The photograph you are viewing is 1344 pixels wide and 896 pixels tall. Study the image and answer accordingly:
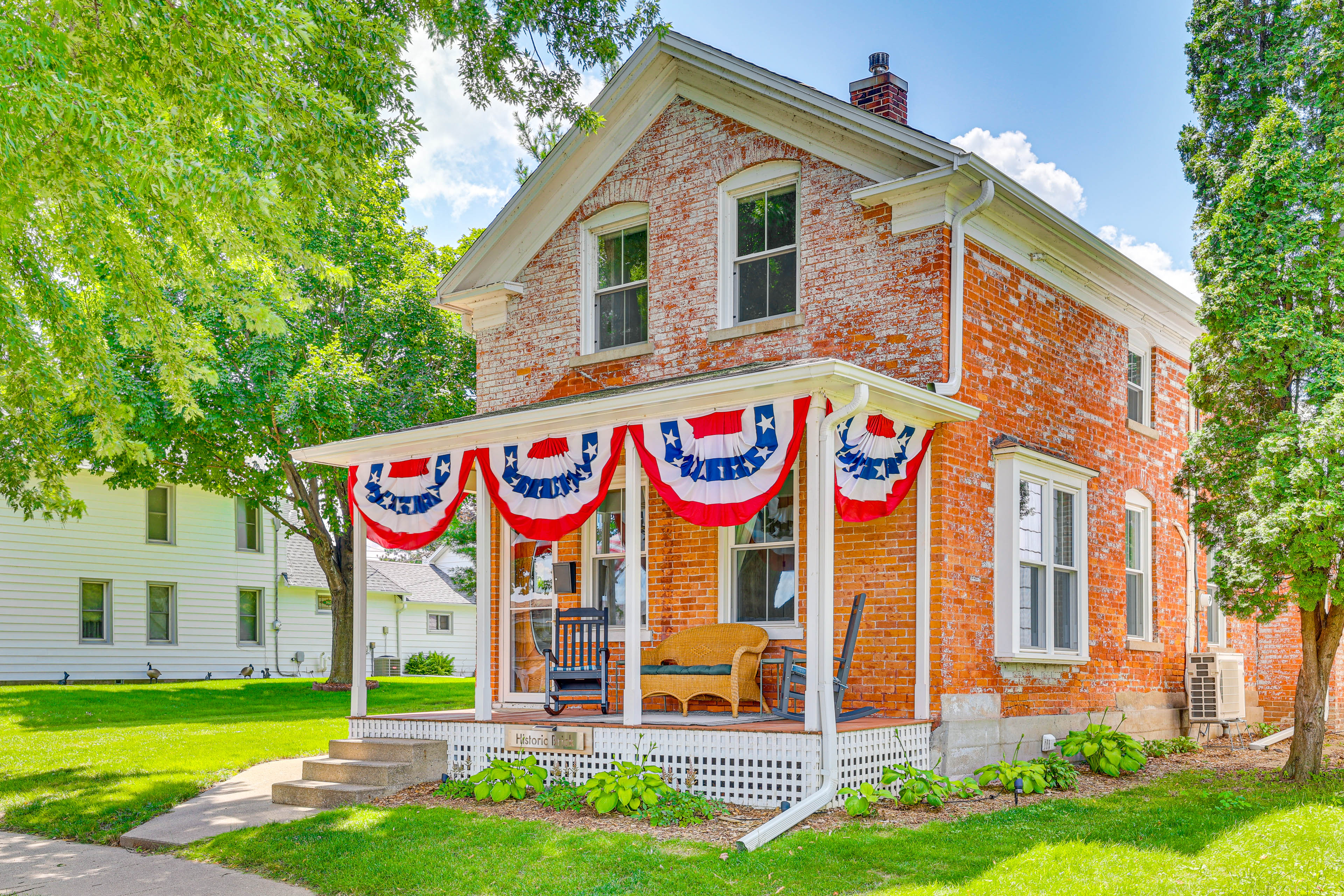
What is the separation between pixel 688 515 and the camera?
8.88 m

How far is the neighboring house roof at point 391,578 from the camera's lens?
29.3m

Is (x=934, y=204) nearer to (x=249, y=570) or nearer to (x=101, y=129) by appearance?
(x=101, y=129)

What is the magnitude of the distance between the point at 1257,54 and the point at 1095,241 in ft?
7.71

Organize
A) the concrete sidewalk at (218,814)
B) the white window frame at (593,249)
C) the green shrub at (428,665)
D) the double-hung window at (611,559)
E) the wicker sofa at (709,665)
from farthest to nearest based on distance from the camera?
the green shrub at (428,665), the white window frame at (593,249), the double-hung window at (611,559), the wicker sofa at (709,665), the concrete sidewalk at (218,814)

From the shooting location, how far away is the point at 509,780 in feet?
30.3

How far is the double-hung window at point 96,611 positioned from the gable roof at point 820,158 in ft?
50.1

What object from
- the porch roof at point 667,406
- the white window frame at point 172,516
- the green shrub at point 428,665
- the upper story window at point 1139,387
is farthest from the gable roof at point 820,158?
the green shrub at point 428,665

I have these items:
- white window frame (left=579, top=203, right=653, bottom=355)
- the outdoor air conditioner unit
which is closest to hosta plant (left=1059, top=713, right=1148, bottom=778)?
the outdoor air conditioner unit

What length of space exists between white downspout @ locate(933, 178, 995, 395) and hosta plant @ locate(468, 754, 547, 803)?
470cm

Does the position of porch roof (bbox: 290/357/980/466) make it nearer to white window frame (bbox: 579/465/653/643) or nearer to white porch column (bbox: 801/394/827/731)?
white porch column (bbox: 801/394/827/731)

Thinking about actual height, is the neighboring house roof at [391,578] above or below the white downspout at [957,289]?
below

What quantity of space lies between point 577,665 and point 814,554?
3.31m

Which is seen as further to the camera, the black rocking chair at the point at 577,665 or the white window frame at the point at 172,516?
the white window frame at the point at 172,516

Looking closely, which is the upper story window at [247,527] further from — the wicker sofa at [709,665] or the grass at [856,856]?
the grass at [856,856]
